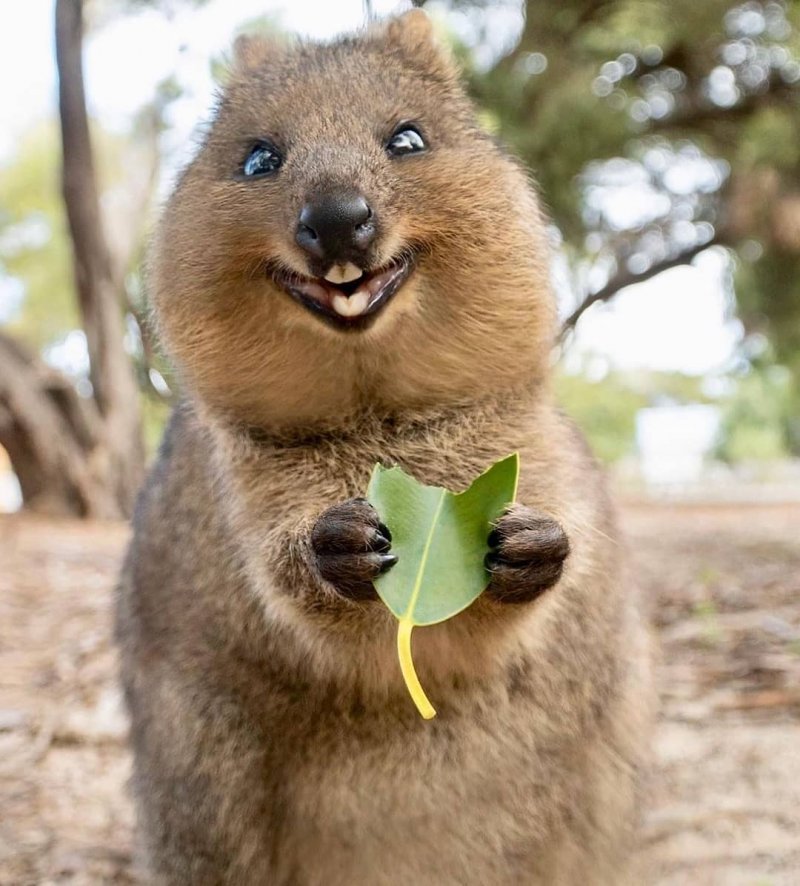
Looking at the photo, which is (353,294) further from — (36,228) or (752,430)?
(752,430)

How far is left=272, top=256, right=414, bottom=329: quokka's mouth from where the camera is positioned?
229 cm

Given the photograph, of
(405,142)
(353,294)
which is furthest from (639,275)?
(353,294)

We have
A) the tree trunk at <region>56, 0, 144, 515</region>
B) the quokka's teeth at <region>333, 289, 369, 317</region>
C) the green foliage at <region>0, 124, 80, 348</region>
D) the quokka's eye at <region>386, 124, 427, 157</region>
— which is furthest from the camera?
the green foliage at <region>0, 124, 80, 348</region>

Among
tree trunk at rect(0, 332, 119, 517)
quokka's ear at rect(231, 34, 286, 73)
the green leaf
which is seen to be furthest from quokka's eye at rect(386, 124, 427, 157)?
tree trunk at rect(0, 332, 119, 517)

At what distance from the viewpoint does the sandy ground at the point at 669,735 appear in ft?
10.6

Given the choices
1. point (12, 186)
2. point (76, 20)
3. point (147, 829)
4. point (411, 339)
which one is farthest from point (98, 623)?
point (12, 186)

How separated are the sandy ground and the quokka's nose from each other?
7.09 ft

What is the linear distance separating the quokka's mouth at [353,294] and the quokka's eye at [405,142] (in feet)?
1.40

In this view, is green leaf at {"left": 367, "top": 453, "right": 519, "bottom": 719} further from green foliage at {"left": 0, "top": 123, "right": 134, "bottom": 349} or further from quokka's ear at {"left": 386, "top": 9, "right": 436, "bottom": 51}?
green foliage at {"left": 0, "top": 123, "right": 134, "bottom": 349}

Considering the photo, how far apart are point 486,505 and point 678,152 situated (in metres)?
9.65

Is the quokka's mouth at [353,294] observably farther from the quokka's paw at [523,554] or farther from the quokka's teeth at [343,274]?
the quokka's paw at [523,554]

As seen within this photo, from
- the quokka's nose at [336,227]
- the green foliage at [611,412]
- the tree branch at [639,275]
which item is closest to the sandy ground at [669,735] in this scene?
the quokka's nose at [336,227]

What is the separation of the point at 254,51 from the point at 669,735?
2992mm

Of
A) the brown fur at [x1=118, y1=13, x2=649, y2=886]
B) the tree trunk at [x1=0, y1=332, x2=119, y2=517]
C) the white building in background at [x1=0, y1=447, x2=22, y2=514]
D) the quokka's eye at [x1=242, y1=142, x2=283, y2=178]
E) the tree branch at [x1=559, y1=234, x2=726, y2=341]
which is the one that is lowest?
the white building in background at [x1=0, y1=447, x2=22, y2=514]
